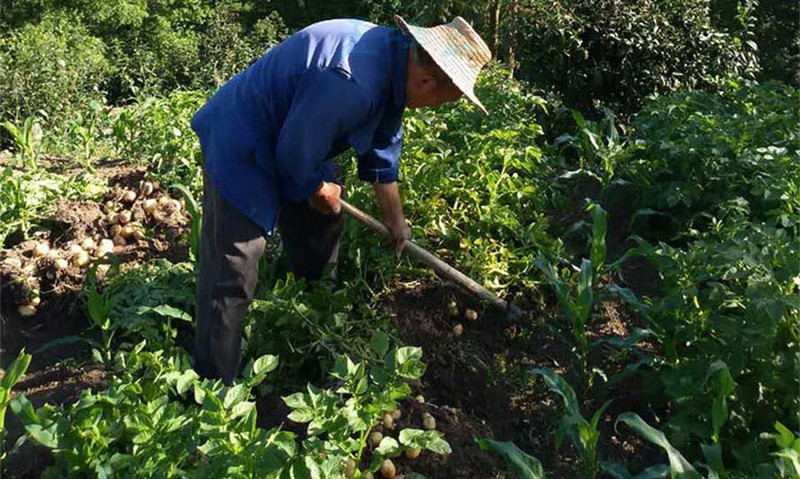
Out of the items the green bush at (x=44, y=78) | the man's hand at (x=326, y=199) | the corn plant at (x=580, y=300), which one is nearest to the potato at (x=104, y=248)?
the man's hand at (x=326, y=199)

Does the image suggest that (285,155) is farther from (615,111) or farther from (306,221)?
(615,111)

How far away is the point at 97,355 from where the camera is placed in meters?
3.05

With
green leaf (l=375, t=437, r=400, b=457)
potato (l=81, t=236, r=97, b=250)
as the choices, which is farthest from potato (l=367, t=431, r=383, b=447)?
potato (l=81, t=236, r=97, b=250)

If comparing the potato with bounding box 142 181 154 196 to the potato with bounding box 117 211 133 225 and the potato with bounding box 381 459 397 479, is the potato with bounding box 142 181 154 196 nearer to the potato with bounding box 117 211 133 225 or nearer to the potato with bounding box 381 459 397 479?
the potato with bounding box 117 211 133 225

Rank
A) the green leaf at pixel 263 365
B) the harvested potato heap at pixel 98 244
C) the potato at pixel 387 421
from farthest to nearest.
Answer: the harvested potato heap at pixel 98 244 → the potato at pixel 387 421 → the green leaf at pixel 263 365

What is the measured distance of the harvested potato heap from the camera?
13.0 feet

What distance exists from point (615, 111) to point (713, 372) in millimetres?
4232

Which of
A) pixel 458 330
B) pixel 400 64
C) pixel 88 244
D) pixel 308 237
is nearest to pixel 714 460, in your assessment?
pixel 458 330

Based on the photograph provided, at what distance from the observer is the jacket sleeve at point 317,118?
2.70 m

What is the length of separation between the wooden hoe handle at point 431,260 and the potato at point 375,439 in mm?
869

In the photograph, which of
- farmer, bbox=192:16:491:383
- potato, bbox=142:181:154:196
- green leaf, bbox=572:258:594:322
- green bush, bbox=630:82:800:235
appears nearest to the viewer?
farmer, bbox=192:16:491:383

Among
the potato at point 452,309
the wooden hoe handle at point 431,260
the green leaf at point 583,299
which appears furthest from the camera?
the potato at point 452,309

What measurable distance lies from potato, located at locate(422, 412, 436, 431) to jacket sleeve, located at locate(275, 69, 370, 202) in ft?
3.12

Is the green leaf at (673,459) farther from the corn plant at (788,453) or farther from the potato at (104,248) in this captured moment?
the potato at (104,248)
